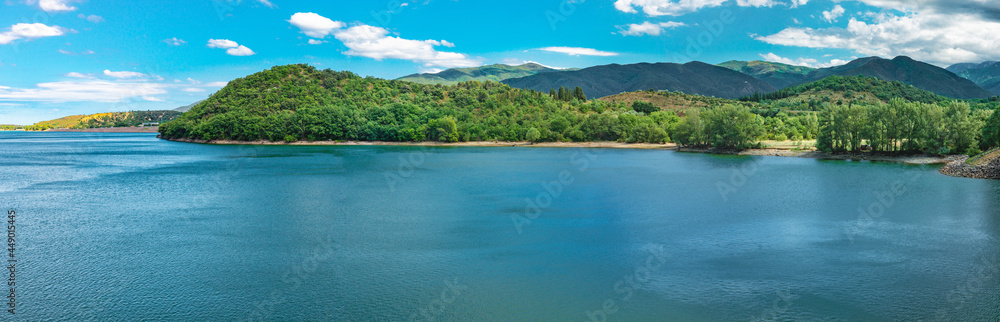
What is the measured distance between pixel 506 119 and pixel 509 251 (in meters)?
108

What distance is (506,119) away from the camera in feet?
430

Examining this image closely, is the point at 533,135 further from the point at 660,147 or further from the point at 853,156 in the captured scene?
the point at 853,156

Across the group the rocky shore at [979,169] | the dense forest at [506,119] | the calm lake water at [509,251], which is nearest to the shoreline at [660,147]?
the dense forest at [506,119]

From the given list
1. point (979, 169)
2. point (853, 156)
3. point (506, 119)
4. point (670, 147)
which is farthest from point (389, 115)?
point (979, 169)

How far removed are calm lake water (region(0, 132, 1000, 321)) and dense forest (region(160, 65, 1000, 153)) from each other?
23.9 meters

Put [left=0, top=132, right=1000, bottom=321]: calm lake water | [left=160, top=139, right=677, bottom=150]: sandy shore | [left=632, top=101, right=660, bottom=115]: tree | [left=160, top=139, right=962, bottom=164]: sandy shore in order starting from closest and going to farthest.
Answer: [left=0, top=132, right=1000, bottom=321]: calm lake water → [left=160, top=139, right=962, bottom=164]: sandy shore → [left=160, top=139, right=677, bottom=150]: sandy shore → [left=632, top=101, right=660, bottom=115]: tree

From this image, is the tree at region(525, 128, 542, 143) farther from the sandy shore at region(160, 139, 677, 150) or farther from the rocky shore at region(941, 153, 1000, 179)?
the rocky shore at region(941, 153, 1000, 179)

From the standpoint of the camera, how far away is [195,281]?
19.6 metres

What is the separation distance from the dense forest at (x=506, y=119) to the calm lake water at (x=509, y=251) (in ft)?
78.3

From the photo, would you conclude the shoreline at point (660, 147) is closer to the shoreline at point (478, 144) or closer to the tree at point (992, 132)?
the shoreline at point (478, 144)

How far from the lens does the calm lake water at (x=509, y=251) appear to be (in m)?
17.3

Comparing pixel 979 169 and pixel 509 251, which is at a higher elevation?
pixel 979 169

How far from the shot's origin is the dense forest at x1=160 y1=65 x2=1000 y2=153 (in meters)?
66.4

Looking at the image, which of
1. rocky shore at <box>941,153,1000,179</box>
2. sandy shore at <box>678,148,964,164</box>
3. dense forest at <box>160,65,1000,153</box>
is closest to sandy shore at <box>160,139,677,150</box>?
dense forest at <box>160,65,1000,153</box>
